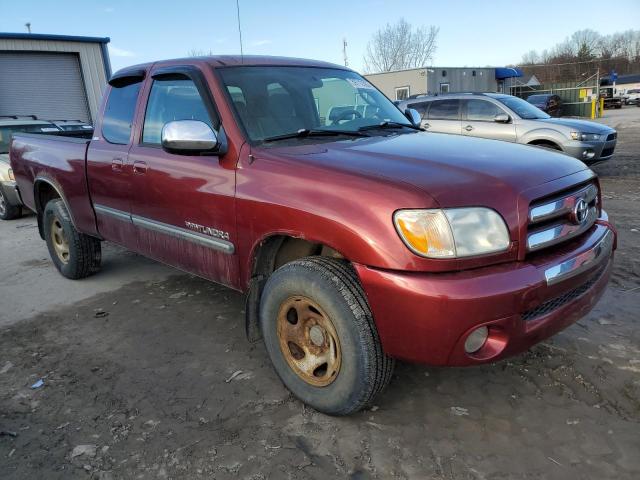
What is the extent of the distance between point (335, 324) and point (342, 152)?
2.97 feet

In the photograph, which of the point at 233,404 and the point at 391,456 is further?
the point at 233,404

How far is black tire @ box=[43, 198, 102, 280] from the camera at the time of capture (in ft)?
15.2

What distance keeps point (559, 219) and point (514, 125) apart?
774cm

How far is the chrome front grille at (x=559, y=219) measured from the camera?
224 cm

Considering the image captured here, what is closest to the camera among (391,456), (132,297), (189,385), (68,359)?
(391,456)

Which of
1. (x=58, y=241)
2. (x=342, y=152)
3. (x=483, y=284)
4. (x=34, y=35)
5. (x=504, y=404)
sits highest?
(x=34, y=35)

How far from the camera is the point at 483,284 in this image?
2.02 meters

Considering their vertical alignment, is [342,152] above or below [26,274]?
above

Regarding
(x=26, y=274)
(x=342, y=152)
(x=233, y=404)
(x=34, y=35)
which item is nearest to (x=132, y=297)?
(x=26, y=274)

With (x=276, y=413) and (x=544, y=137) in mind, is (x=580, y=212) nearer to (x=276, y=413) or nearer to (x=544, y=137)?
(x=276, y=413)

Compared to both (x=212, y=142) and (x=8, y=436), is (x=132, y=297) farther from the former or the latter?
(x=212, y=142)

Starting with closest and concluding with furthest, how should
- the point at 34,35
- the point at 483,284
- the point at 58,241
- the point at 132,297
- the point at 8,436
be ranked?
the point at 483,284 → the point at 8,436 → the point at 132,297 → the point at 58,241 → the point at 34,35

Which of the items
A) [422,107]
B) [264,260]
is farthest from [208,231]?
[422,107]

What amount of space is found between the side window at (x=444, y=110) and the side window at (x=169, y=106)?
25.6ft
